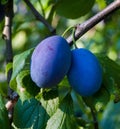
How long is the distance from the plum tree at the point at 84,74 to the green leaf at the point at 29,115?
17cm

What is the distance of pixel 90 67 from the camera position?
0.97 metres

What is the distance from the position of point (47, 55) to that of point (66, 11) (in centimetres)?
59

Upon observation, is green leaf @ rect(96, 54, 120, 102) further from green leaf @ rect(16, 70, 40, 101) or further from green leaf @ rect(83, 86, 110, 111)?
green leaf @ rect(16, 70, 40, 101)

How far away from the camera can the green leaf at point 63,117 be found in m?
1.09

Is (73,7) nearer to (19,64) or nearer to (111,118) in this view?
(19,64)

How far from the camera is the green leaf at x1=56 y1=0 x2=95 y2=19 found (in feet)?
4.76

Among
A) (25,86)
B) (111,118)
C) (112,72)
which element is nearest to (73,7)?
(112,72)

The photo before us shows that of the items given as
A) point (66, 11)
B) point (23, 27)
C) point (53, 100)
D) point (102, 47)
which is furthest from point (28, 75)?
point (102, 47)

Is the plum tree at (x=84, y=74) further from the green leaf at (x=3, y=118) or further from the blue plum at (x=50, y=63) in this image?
the green leaf at (x=3, y=118)

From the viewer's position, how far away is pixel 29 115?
112 centimetres

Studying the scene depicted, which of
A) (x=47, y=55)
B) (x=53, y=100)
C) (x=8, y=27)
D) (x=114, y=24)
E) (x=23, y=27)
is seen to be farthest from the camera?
(x=114, y=24)

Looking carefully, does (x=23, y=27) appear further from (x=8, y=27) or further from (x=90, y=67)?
(x=90, y=67)

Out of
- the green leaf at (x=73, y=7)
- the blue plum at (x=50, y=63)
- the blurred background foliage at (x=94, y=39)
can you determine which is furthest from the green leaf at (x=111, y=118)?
the blue plum at (x=50, y=63)

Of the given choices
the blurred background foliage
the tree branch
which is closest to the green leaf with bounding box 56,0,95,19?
the blurred background foliage
